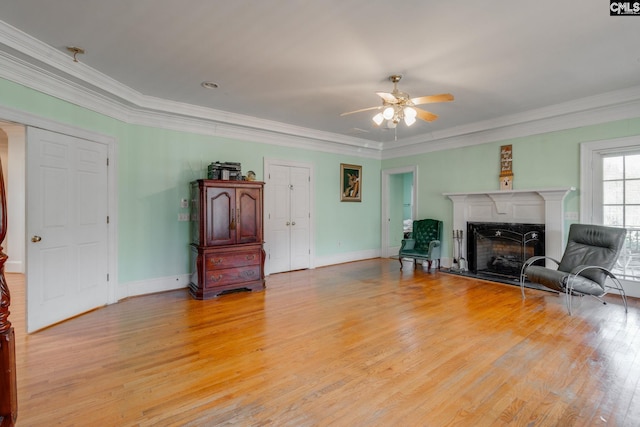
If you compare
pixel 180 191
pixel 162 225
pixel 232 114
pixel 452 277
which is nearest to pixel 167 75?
pixel 232 114

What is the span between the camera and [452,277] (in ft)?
18.6

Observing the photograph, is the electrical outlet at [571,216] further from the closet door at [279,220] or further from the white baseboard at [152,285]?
the white baseboard at [152,285]

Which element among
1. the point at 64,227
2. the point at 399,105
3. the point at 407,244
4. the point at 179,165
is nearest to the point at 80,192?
the point at 64,227

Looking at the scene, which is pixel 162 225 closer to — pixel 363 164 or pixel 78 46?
pixel 78 46

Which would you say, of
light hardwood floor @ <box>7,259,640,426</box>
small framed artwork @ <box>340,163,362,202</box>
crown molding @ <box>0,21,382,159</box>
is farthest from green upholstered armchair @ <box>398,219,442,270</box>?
crown molding @ <box>0,21,382,159</box>

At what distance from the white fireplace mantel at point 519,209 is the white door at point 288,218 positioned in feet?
9.21

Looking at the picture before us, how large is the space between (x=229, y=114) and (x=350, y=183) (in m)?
3.10

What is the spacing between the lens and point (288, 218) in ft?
20.2

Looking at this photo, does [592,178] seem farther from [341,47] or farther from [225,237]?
[225,237]

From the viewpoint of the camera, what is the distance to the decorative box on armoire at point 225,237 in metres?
4.41

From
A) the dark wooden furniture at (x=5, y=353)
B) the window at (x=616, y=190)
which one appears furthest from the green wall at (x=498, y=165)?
the dark wooden furniture at (x=5, y=353)

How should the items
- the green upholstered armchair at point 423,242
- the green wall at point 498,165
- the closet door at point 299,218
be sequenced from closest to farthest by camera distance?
the green wall at point 498,165, the green upholstered armchair at point 423,242, the closet door at point 299,218

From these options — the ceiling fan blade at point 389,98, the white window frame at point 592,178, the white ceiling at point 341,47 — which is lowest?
the white window frame at point 592,178

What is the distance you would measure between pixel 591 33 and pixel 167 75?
4201mm
